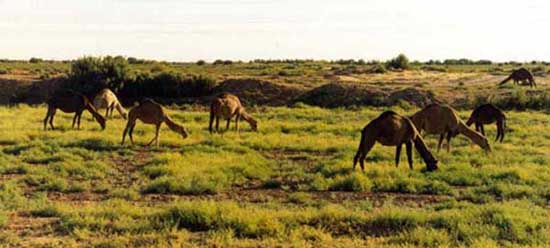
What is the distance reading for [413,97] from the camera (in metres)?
41.4

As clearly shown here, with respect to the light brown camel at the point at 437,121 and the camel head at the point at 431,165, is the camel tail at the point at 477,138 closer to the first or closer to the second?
the light brown camel at the point at 437,121

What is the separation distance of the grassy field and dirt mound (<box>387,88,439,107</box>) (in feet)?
56.9

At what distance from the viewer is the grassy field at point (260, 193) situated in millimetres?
9547

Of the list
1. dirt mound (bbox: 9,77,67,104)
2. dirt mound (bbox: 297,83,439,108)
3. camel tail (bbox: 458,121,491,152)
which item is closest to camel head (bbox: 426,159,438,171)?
camel tail (bbox: 458,121,491,152)

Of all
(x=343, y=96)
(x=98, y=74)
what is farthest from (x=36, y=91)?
(x=343, y=96)

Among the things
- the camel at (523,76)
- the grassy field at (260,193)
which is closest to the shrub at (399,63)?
the camel at (523,76)

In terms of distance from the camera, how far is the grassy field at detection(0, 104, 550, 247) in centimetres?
955

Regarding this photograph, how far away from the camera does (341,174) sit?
15.1 metres

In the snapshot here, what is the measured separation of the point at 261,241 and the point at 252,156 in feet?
28.0

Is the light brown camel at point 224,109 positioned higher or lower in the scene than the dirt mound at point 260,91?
higher

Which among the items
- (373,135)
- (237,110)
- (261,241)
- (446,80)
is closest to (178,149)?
(237,110)

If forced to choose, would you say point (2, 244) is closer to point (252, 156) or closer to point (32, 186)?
point (32, 186)

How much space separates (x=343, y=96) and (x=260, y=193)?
2998cm

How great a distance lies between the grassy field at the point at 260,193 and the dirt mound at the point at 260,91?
20365mm
